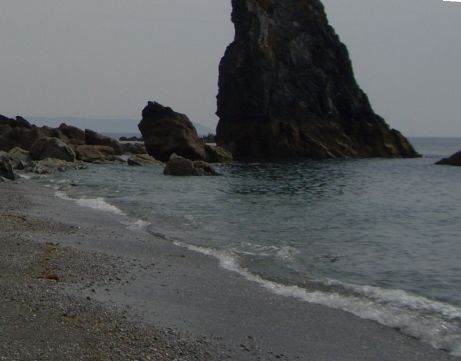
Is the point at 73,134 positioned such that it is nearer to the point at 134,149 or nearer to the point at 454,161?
the point at 134,149

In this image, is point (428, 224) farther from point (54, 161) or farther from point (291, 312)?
point (54, 161)

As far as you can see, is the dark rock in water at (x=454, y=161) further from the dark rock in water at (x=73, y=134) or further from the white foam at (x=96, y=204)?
the white foam at (x=96, y=204)

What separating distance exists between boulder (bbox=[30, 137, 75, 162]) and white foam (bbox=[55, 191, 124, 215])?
23035mm

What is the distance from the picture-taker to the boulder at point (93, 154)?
54.8m

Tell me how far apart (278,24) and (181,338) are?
7926 centimetres

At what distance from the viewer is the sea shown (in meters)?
10.3

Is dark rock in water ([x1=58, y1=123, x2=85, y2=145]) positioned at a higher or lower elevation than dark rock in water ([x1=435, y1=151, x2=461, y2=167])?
higher

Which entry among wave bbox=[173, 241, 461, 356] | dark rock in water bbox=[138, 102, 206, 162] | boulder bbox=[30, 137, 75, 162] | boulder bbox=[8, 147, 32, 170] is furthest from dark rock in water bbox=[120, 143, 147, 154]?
wave bbox=[173, 241, 461, 356]

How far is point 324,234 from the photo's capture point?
18047mm

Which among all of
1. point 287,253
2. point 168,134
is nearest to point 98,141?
point 168,134

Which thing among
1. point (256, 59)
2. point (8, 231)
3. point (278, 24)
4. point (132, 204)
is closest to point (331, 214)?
point (132, 204)

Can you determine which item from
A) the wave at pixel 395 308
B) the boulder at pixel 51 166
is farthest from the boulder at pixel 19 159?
the wave at pixel 395 308

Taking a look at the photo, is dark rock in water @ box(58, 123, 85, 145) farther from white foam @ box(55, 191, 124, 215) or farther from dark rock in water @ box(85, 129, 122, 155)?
white foam @ box(55, 191, 124, 215)

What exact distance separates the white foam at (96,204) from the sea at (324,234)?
0.05 m
